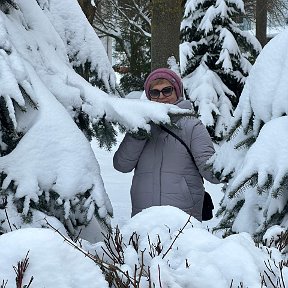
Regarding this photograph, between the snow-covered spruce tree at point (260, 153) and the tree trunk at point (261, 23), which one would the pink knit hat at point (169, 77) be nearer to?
the snow-covered spruce tree at point (260, 153)

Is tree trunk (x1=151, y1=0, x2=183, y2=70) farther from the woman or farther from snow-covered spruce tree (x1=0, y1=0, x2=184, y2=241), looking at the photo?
snow-covered spruce tree (x1=0, y1=0, x2=184, y2=241)

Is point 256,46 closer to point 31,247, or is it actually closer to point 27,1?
point 27,1

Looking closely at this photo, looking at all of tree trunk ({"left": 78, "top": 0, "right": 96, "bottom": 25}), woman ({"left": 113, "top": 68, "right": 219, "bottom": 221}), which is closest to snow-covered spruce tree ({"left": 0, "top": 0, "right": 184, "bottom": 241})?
woman ({"left": 113, "top": 68, "right": 219, "bottom": 221})

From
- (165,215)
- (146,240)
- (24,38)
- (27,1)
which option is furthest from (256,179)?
(27,1)

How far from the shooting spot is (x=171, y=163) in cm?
357

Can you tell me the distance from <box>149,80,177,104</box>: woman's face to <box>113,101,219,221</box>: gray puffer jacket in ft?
0.38

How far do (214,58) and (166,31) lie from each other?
3471 millimetres

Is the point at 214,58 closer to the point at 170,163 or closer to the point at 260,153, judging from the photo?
the point at 170,163

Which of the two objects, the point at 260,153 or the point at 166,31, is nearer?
the point at 260,153

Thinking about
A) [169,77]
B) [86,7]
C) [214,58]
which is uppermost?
[169,77]

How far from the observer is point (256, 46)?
11.9 meters

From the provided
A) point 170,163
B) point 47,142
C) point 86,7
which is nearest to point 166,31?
point 86,7

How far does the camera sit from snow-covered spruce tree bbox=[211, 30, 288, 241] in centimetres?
271

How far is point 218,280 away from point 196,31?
33.5 ft
